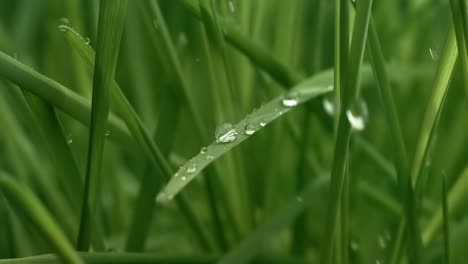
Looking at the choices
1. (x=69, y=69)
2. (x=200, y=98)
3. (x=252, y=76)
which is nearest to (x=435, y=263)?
(x=252, y=76)

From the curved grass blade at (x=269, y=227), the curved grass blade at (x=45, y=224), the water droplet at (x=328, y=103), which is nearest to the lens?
the curved grass blade at (x=45, y=224)

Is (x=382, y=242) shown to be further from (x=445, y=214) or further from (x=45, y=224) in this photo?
(x=45, y=224)

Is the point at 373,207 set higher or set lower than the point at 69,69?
lower

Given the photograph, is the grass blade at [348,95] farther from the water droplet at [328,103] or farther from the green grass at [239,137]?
the water droplet at [328,103]

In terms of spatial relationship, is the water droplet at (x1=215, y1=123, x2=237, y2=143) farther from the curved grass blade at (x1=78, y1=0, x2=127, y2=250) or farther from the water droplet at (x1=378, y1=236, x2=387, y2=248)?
the water droplet at (x1=378, y1=236, x2=387, y2=248)

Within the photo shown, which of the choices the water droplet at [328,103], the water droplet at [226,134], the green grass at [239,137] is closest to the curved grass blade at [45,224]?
the green grass at [239,137]

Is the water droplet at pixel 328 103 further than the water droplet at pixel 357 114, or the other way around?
the water droplet at pixel 328 103

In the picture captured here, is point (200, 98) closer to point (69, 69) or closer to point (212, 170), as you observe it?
point (69, 69)
